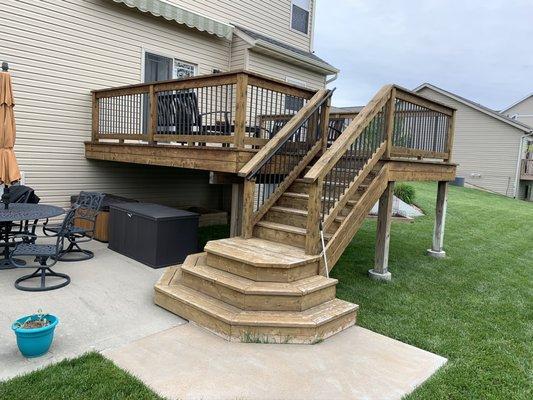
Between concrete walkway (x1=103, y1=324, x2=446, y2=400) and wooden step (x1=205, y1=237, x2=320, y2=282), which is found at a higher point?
wooden step (x1=205, y1=237, x2=320, y2=282)

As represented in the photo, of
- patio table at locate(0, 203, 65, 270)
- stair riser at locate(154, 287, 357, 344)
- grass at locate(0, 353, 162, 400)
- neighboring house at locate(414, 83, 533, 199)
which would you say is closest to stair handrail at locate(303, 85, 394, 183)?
stair riser at locate(154, 287, 357, 344)

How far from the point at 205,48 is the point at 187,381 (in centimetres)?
807

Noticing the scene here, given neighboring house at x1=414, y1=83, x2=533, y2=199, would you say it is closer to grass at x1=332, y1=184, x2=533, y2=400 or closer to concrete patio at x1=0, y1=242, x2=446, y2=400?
grass at x1=332, y1=184, x2=533, y2=400

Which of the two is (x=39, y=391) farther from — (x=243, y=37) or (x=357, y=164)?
(x=243, y=37)

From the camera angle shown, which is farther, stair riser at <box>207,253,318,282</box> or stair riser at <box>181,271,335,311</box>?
stair riser at <box>207,253,318,282</box>

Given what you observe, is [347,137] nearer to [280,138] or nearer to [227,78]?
[280,138]

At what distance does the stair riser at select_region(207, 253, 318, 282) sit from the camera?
383 cm

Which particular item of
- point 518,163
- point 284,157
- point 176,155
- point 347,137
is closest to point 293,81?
point 176,155

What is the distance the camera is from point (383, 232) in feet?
17.8

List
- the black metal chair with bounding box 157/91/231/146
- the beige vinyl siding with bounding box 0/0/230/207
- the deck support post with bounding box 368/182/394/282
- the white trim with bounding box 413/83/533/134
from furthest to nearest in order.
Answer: the white trim with bounding box 413/83/533/134 → the beige vinyl siding with bounding box 0/0/230/207 → the black metal chair with bounding box 157/91/231/146 → the deck support post with bounding box 368/182/394/282

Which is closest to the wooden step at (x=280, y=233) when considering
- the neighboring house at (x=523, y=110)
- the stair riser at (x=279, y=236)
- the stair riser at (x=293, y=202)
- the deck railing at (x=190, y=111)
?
the stair riser at (x=279, y=236)

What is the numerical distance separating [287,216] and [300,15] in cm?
857

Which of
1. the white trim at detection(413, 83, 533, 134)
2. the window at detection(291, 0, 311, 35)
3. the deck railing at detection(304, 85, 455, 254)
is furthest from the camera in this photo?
the white trim at detection(413, 83, 533, 134)

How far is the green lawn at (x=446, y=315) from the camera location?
275 centimetres
